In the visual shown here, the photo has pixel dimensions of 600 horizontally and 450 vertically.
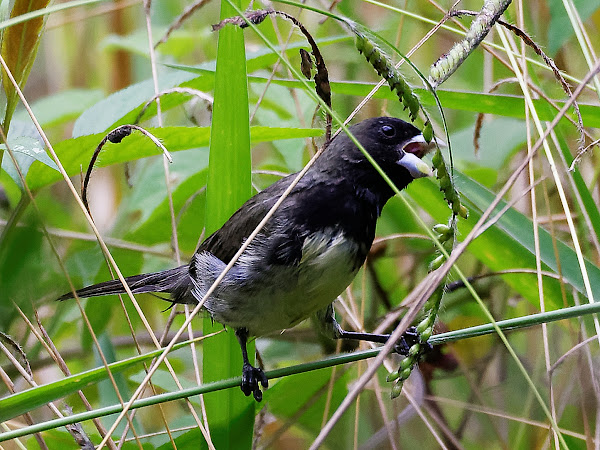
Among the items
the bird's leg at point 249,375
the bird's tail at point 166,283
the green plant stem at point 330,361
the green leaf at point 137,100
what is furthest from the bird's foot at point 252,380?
the green leaf at point 137,100

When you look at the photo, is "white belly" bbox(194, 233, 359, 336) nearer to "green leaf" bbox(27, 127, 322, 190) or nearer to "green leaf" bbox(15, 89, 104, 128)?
"green leaf" bbox(27, 127, 322, 190)

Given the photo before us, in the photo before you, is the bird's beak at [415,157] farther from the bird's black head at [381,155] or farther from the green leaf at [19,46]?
the green leaf at [19,46]

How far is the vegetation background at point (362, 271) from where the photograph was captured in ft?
5.36

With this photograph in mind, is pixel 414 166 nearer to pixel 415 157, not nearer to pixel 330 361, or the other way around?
pixel 415 157

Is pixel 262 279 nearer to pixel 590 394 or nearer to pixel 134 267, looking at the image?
pixel 134 267

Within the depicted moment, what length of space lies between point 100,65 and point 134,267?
2560mm

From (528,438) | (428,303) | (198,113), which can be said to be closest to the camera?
(428,303)

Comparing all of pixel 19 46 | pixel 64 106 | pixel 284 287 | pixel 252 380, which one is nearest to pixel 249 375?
pixel 252 380

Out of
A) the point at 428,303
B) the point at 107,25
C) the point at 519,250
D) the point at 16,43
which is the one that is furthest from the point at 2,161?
the point at 107,25

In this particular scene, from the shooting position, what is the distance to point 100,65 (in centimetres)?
476

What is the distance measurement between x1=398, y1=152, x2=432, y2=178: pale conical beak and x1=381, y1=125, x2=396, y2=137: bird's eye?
7cm

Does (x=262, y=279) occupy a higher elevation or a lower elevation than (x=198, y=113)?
lower

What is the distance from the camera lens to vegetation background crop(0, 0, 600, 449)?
163cm

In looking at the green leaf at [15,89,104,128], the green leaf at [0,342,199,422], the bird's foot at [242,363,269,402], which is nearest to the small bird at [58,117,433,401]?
the bird's foot at [242,363,269,402]
